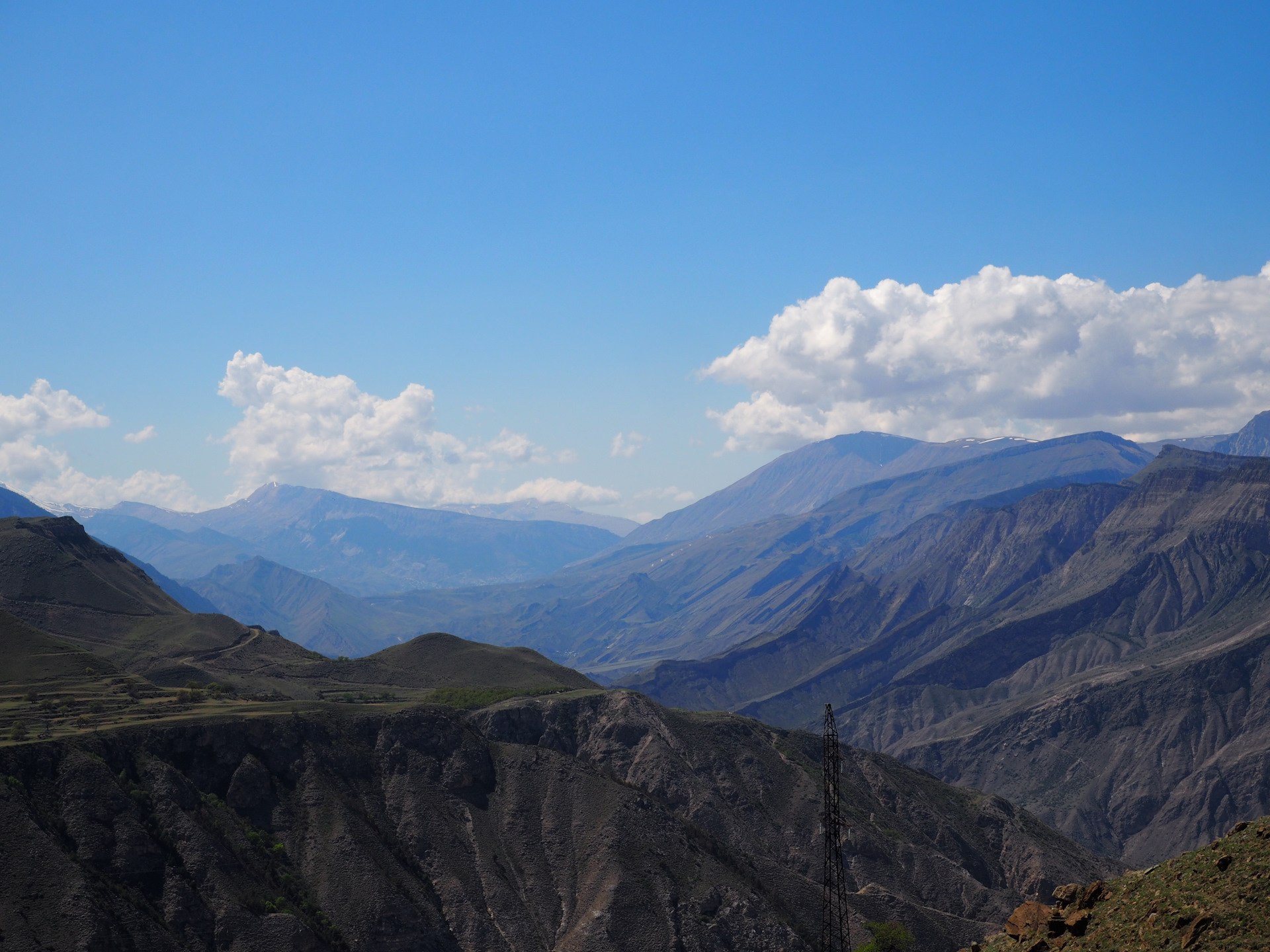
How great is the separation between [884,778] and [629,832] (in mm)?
69862

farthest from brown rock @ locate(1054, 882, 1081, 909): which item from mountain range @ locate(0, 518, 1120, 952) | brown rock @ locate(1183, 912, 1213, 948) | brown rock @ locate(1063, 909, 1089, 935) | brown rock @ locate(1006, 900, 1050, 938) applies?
mountain range @ locate(0, 518, 1120, 952)

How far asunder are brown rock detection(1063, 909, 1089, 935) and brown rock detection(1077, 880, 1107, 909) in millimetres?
2035

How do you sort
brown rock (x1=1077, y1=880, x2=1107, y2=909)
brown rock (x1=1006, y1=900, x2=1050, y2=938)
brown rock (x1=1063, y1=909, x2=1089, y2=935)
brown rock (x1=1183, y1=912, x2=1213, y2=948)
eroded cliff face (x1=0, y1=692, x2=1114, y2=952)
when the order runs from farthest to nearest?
eroded cliff face (x1=0, y1=692, x2=1114, y2=952)
brown rock (x1=1006, y1=900, x2=1050, y2=938)
brown rock (x1=1077, y1=880, x2=1107, y2=909)
brown rock (x1=1063, y1=909, x2=1089, y2=935)
brown rock (x1=1183, y1=912, x2=1213, y2=948)

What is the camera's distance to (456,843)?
12544 centimetres

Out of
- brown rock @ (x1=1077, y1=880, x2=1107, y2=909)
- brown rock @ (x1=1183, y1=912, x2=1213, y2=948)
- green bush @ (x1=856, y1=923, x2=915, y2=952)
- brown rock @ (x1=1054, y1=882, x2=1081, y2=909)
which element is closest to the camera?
brown rock @ (x1=1183, y1=912, x2=1213, y2=948)

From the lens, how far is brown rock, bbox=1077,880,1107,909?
4675 cm

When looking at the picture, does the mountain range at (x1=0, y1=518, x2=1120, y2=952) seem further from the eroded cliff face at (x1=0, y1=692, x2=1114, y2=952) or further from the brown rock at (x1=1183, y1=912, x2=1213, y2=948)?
the brown rock at (x1=1183, y1=912, x2=1213, y2=948)

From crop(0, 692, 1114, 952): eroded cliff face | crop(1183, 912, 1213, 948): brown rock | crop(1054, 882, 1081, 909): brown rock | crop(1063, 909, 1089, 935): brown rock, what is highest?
crop(1183, 912, 1213, 948): brown rock

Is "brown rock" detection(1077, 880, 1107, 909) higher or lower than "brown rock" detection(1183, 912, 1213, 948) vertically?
lower

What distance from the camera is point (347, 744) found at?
5276 inches

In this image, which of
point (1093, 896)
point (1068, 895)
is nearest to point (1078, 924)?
point (1093, 896)

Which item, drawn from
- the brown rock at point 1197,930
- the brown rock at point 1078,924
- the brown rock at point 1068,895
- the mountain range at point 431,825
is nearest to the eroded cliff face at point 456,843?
the mountain range at point 431,825

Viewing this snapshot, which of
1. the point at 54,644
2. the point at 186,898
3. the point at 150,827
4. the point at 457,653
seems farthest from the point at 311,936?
the point at 457,653

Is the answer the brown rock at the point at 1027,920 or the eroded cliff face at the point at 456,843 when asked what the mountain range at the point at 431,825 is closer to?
the eroded cliff face at the point at 456,843
